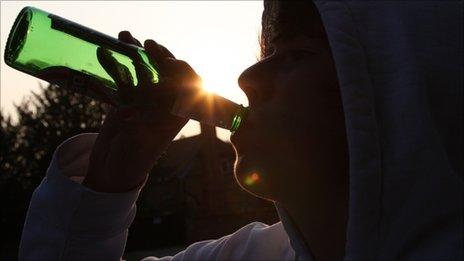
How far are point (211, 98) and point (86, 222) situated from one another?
62 centimetres

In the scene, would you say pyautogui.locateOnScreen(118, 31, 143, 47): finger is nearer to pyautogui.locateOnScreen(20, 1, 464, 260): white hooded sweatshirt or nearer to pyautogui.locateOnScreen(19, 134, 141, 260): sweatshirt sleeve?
pyautogui.locateOnScreen(19, 134, 141, 260): sweatshirt sleeve

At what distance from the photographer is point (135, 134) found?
1606mm

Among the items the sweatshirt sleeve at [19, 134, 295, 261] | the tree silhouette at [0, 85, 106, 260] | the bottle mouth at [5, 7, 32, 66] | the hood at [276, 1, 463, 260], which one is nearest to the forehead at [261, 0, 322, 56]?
the hood at [276, 1, 463, 260]

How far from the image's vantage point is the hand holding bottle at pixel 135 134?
1.58 metres

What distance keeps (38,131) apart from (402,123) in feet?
92.6

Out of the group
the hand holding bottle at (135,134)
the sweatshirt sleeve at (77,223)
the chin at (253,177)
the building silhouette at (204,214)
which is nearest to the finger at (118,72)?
the hand holding bottle at (135,134)

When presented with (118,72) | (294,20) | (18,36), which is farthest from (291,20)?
(18,36)

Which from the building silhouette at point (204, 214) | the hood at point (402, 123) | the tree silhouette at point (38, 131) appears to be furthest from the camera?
the tree silhouette at point (38, 131)

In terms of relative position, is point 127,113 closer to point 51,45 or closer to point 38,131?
point 51,45

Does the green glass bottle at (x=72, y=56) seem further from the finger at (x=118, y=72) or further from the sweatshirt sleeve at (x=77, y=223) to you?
the sweatshirt sleeve at (x=77, y=223)

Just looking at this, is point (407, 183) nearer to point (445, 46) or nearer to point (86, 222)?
point (445, 46)

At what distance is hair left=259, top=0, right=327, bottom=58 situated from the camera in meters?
1.30

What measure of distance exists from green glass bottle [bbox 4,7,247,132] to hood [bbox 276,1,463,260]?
741mm

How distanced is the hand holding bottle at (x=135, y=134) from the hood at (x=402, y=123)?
0.65m
